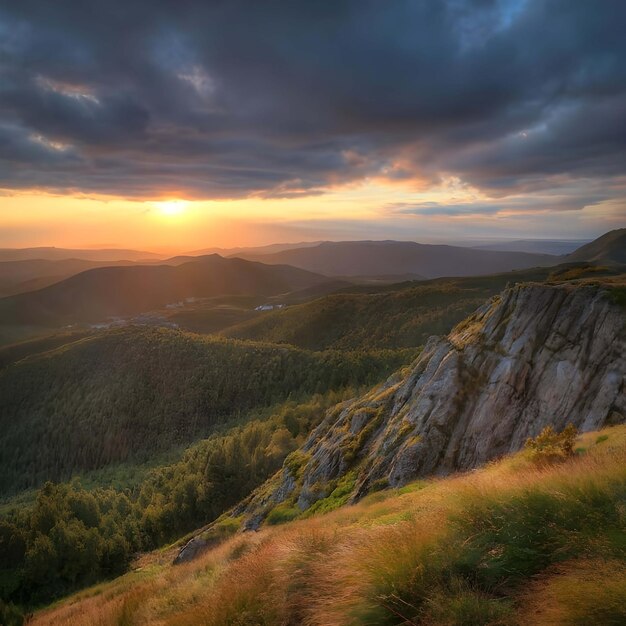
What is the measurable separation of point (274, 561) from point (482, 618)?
4.19 meters

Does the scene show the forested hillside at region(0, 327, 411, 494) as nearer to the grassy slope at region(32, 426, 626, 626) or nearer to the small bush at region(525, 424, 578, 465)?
the small bush at region(525, 424, 578, 465)

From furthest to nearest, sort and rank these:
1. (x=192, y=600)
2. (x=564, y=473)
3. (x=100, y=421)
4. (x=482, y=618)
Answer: (x=100, y=421)
(x=192, y=600)
(x=564, y=473)
(x=482, y=618)

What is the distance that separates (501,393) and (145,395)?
262 ft

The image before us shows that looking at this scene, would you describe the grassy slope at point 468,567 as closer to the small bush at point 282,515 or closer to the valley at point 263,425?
the valley at point 263,425

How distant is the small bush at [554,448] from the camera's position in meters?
10.3

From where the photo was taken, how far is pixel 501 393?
18797mm

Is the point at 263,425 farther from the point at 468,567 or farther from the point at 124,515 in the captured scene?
the point at 468,567

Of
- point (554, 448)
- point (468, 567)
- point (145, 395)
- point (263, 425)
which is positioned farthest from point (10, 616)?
point (145, 395)

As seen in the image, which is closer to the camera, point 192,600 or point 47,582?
point 192,600

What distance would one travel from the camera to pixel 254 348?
8700cm

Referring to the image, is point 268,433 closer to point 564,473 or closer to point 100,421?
point 564,473

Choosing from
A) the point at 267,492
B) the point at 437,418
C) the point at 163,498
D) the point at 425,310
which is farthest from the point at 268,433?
the point at 425,310

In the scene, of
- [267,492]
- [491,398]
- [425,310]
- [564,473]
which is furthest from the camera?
[425,310]

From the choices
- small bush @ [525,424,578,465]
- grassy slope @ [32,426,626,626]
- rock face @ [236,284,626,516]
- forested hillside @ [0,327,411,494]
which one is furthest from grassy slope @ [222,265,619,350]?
grassy slope @ [32,426,626,626]
